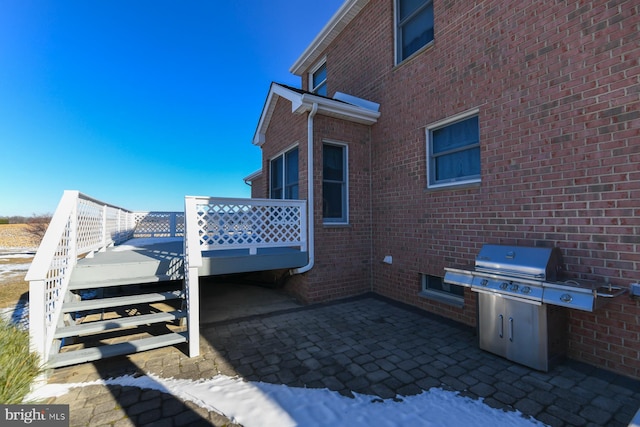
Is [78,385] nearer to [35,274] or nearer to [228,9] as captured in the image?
[35,274]

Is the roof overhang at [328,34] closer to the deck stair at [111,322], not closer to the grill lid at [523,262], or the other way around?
the grill lid at [523,262]

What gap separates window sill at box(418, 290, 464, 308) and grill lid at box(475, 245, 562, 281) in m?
1.37

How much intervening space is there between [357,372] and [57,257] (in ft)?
13.2

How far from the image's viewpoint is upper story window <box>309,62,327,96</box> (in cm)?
870

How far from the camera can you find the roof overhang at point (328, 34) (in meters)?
6.83

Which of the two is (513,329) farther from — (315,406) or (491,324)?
(315,406)

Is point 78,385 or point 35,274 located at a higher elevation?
point 35,274

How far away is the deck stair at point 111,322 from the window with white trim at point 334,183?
335 centimetres

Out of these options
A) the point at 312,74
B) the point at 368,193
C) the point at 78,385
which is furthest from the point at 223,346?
the point at 312,74

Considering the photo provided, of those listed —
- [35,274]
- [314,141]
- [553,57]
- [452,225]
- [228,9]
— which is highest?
[228,9]

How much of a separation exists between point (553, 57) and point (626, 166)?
1.60 m

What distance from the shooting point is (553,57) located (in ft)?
10.9

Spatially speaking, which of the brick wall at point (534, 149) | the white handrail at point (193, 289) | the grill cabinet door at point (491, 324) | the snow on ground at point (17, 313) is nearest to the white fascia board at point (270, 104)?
the brick wall at point (534, 149)

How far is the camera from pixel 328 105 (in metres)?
5.45
